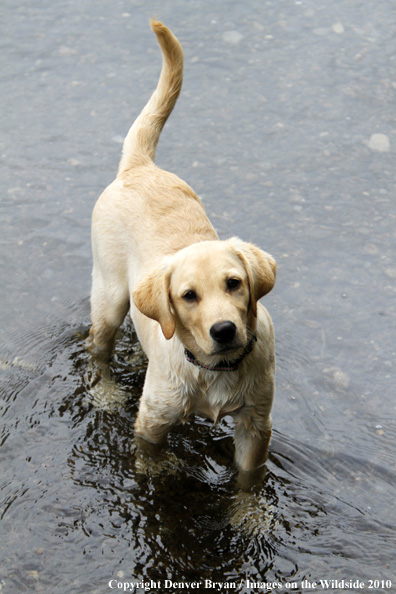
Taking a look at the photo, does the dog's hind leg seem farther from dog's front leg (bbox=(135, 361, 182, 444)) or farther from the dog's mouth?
the dog's mouth

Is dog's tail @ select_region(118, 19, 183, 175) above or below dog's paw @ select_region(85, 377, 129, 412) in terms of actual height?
above

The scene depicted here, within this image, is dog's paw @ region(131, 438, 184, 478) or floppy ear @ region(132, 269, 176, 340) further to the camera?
dog's paw @ region(131, 438, 184, 478)

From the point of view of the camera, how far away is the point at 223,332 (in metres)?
3.17

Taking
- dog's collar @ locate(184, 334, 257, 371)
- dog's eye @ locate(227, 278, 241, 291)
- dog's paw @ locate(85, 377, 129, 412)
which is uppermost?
dog's eye @ locate(227, 278, 241, 291)

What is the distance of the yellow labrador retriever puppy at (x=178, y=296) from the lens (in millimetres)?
3328

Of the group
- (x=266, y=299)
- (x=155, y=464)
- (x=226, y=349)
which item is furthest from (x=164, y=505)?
(x=266, y=299)

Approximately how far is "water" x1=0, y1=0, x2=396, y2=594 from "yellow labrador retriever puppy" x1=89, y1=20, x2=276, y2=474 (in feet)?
1.35

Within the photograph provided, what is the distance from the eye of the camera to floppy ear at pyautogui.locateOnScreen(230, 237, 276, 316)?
11.3 ft

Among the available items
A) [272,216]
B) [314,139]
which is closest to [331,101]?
[314,139]

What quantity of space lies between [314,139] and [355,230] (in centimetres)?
138

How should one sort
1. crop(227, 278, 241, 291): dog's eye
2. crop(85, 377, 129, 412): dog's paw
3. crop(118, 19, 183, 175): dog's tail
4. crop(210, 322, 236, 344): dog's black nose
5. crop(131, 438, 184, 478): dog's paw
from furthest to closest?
1. crop(85, 377, 129, 412): dog's paw
2. crop(118, 19, 183, 175): dog's tail
3. crop(131, 438, 184, 478): dog's paw
4. crop(227, 278, 241, 291): dog's eye
5. crop(210, 322, 236, 344): dog's black nose

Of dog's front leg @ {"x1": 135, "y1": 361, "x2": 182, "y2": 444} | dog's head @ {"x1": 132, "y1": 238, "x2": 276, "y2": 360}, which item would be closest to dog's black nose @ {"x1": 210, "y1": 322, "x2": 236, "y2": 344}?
dog's head @ {"x1": 132, "y1": 238, "x2": 276, "y2": 360}

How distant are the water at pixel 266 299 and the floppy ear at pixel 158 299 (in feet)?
4.31

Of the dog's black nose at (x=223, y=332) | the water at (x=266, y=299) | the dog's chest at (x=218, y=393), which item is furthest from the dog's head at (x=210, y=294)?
the water at (x=266, y=299)
